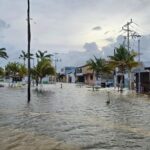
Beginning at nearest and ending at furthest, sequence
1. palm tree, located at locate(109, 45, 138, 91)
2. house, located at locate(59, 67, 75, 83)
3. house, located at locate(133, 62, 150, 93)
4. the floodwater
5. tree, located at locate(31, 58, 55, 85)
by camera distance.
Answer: the floodwater, house, located at locate(133, 62, 150, 93), palm tree, located at locate(109, 45, 138, 91), tree, located at locate(31, 58, 55, 85), house, located at locate(59, 67, 75, 83)

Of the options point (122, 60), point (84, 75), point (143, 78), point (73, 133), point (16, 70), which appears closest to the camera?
point (73, 133)

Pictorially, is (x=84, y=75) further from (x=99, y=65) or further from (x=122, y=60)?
(x=122, y=60)

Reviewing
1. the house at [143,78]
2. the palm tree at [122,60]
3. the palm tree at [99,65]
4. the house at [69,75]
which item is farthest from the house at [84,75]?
the house at [143,78]

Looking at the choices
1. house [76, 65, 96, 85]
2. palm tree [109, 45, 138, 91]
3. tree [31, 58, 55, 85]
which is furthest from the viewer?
house [76, 65, 96, 85]

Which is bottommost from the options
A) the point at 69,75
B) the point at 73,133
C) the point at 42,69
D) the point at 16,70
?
the point at 73,133

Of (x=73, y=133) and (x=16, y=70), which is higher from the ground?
(x=16, y=70)

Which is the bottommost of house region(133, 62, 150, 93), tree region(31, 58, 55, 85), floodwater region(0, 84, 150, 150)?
floodwater region(0, 84, 150, 150)

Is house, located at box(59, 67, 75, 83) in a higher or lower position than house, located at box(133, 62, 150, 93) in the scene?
higher

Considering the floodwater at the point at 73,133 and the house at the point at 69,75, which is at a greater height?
the house at the point at 69,75

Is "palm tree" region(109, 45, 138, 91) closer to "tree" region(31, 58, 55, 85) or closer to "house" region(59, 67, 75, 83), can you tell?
"tree" region(31, 58, 55, 85)

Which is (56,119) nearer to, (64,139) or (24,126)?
(24,126)

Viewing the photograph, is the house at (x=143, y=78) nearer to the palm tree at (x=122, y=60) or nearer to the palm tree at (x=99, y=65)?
the palm tree at (x=122, y=60)

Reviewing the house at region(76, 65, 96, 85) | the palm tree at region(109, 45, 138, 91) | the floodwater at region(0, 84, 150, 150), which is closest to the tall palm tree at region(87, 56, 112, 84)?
the house at region(76, 65, 96, 85)

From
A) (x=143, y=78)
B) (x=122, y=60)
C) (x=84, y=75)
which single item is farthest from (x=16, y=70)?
(x=143, y=78)
